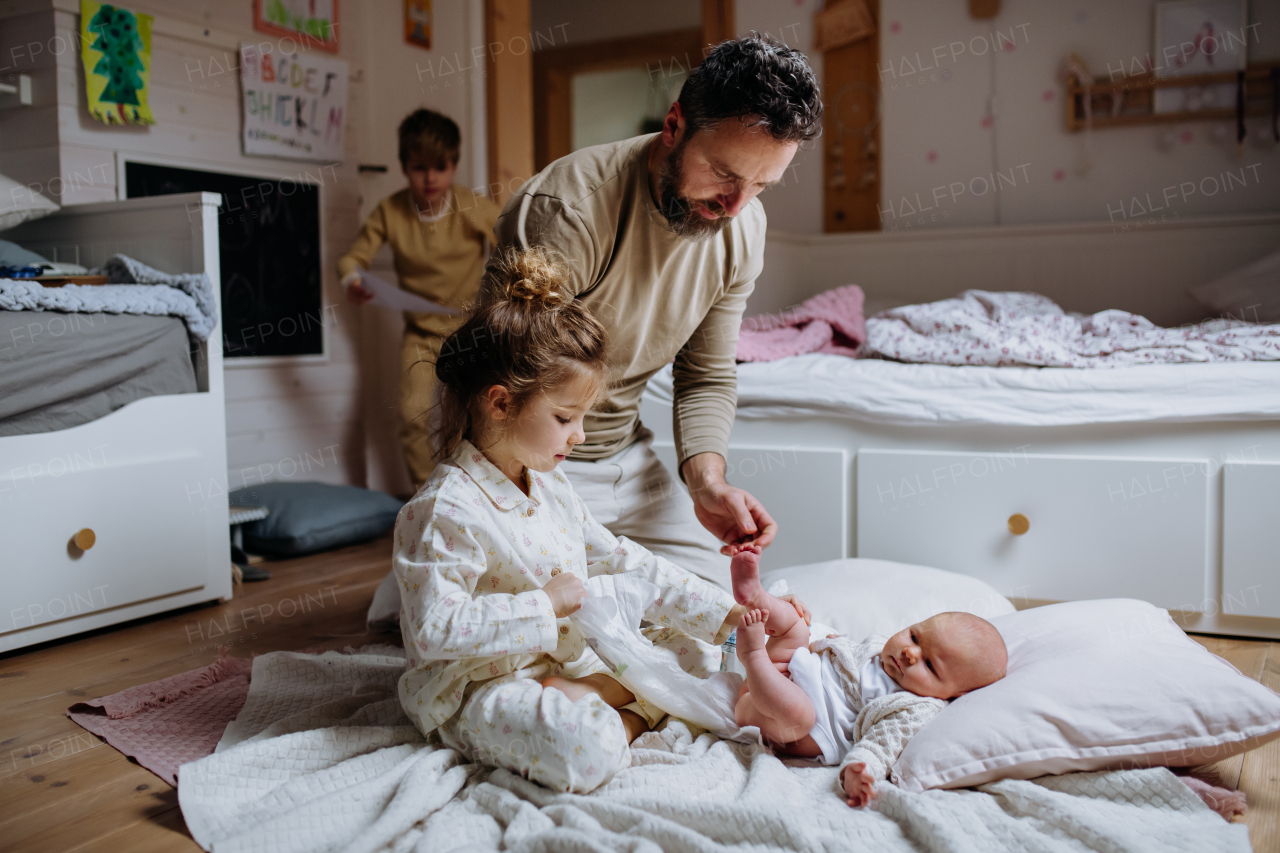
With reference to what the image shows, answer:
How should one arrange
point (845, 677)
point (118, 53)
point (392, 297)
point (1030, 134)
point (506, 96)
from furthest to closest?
point (506, 96)
point (1030, 134)
point (392, 297)
point (118, 53)
point (845, 677)

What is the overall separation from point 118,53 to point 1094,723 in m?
2.52

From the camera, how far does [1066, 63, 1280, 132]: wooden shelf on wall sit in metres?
2.75

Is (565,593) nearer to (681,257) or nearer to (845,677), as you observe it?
(845,677)

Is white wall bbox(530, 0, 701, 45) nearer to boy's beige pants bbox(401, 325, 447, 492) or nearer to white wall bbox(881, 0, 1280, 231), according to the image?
white wall bbox(881, 0, 1280, 231)

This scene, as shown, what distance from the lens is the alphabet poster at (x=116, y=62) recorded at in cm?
228

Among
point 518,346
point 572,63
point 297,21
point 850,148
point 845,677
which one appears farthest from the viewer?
point 572,63

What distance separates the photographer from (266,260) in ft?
9.21

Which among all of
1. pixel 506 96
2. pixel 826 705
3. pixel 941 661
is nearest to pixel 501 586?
pixel 826 705

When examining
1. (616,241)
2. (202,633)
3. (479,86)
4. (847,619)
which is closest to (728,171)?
(616,241)

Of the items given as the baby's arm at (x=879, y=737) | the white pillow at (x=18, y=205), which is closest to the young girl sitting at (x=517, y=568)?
the baby's arm at (x=879, y=737)

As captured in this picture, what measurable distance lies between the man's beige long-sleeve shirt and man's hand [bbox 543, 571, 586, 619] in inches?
17.5

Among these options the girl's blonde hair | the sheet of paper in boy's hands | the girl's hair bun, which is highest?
the sheet of paper in boy's hands

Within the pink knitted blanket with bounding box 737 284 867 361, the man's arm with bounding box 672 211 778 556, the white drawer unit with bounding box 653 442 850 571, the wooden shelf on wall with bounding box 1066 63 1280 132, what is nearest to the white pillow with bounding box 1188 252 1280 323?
the wooden shelf on wall with bounding box 1066 63 1280 132

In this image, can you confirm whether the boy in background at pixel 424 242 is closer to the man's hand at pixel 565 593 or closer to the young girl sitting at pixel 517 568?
the young girl sitting at pixel 517 568
